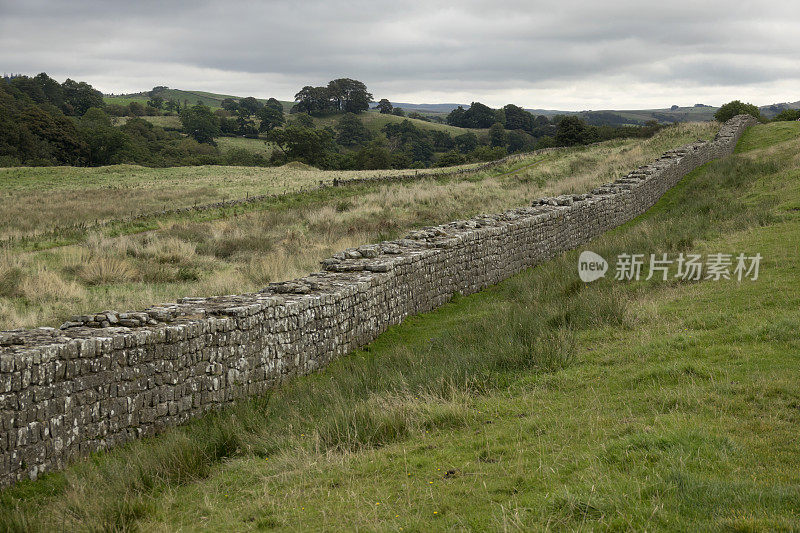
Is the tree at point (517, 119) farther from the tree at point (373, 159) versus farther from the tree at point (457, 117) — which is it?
the tree at point (373, 159)

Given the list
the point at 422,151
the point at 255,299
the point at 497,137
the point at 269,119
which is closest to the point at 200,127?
the point at 269,119

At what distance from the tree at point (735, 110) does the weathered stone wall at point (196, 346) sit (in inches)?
2023

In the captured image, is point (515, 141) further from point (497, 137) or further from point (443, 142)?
point (443, 142)

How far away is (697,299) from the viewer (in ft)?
32.4

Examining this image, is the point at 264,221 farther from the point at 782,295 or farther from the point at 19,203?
the point at 782,295

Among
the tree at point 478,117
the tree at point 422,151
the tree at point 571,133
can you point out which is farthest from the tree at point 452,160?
the tree at point 478,117

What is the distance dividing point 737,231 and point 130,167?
2186 inches

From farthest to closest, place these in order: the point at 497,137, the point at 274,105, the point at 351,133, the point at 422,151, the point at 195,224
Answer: the point at 274,105, the point at 351,133, the point at 497,137, the point at 422,151, the point at 195,224

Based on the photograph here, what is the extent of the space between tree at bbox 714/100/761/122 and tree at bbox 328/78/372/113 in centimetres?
8325

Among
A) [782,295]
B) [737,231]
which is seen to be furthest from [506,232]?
[782,295]

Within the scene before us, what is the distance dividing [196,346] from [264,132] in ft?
350

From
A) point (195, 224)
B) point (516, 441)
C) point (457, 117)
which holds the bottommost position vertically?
point (195, 224)

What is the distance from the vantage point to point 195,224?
24562 millimetres

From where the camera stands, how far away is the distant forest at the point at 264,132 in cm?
6588
